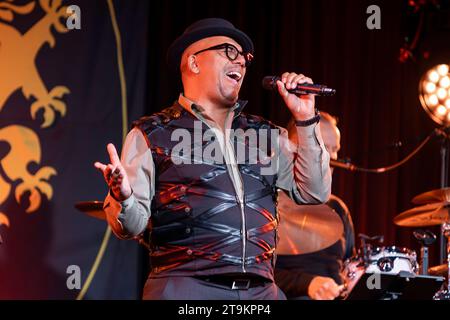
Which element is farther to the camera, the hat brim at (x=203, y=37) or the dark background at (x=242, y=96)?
the dark background at (x=242, y=96)

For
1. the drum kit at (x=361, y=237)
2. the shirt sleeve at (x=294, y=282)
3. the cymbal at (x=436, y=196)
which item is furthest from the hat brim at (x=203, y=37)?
the cymbal at (x=436, y=196)

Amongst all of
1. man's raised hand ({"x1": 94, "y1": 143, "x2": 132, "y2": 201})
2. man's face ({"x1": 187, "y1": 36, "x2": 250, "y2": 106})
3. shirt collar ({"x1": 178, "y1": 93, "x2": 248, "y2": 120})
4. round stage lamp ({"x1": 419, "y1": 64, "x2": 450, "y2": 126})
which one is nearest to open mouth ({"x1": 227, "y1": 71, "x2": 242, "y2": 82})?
man's face ({"x1": 187, "y1": 36, "x2": 250, "y2": 106})

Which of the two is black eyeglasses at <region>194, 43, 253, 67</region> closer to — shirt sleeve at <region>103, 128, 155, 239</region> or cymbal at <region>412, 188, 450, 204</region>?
shirt sleeve at <region>103, 128, 155, 239</region>

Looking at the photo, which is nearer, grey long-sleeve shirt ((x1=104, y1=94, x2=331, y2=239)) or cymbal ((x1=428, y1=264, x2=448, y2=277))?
grey long-sleeve shirt ((x1=104, y1=94, x2=331, y2=239))

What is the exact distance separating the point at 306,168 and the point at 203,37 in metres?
0.70

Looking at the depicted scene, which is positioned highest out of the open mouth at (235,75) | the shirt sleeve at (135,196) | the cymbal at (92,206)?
the open mouth at (235,75)

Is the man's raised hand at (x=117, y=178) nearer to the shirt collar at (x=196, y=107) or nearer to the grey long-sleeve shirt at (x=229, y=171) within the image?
the grey long-sleeve shirt at (x=229, y=171)

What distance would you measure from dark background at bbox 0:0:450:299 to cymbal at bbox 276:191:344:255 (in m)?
1.00

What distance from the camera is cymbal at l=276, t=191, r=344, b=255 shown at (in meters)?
4.75

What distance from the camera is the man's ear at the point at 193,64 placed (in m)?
3.42

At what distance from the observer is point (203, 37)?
3.44m

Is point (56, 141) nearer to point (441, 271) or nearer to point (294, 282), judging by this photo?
point (294, 282)

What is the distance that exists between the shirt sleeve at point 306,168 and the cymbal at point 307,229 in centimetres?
147

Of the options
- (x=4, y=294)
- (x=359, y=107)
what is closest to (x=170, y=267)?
(x=4, y=294)
